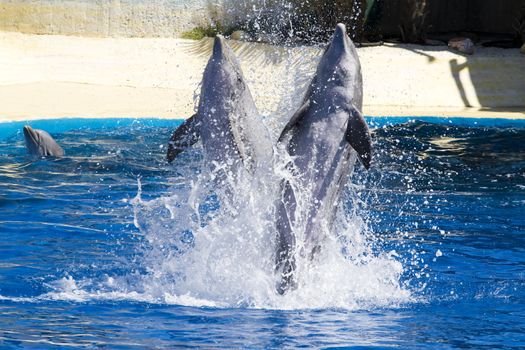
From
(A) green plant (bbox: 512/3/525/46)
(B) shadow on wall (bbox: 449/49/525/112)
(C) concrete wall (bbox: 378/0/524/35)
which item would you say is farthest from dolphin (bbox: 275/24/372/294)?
(C) concrete wall (bbox: 378/0/524/35)

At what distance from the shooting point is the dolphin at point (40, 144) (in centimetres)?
1077

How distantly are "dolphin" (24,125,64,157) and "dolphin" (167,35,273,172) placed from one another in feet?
14.6

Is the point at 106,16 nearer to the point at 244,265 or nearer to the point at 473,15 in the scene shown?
the point at 473,15

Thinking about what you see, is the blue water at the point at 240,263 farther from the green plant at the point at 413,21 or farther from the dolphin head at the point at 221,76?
the green plant at the point at 413,21

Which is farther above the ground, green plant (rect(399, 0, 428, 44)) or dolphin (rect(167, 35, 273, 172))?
dolphin (rect(167, 35, 273, 172))

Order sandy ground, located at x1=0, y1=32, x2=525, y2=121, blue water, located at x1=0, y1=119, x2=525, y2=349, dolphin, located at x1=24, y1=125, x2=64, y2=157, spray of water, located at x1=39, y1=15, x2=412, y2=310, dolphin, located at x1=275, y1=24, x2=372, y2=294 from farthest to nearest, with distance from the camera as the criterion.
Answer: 1. sandy ground, located at x1=0, y1=32, x2=525, y2=121
2. dolphin, located at x1=24, y1=125, x2=64, y2=157
3. dolphin, located at x1=275, y1=24, x2=372, y2=294
4. spray of water, located at x1=39, y1=15, x2=412, y2=310
5. blue water, located at x1=0, y1=119, x2=525, y2=349

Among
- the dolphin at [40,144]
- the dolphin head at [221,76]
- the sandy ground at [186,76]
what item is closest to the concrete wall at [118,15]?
the sandy ground at [186,76]

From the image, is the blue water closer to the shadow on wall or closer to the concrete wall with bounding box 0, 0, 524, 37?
the shadow on wall

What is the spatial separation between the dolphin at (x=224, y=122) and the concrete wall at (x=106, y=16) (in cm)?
1178

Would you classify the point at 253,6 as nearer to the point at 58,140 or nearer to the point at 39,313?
the point at 58,140

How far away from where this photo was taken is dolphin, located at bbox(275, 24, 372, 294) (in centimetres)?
604

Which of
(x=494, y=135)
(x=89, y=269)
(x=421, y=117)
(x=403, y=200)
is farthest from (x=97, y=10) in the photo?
(x=89, y=269)

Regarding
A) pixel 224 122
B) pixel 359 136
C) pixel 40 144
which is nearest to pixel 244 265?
pixel 224 122

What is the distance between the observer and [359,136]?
240 inches
